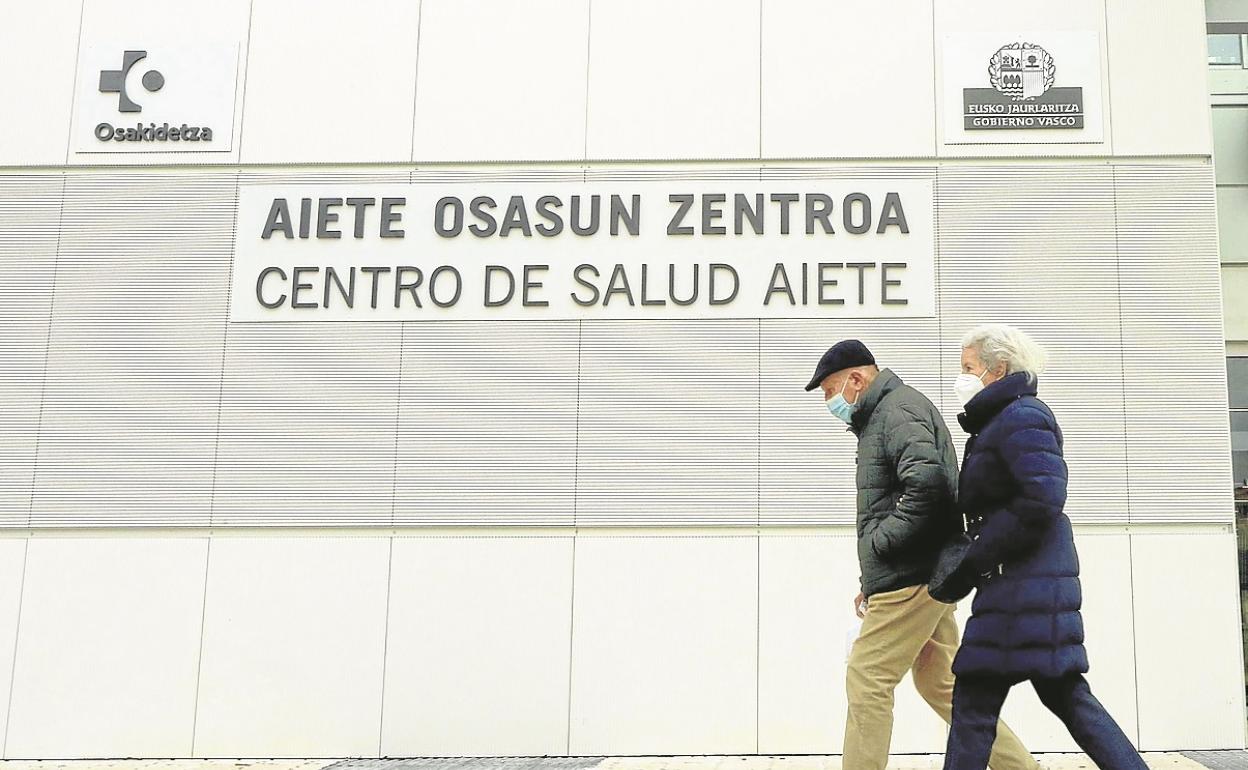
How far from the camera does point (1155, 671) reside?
6223 millimetres

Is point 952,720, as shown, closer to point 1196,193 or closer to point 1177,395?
point 1177,395

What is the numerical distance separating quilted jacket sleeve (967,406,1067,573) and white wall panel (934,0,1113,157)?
125 inches

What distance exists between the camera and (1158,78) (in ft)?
22.0

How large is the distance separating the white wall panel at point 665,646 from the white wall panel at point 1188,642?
2.01 m

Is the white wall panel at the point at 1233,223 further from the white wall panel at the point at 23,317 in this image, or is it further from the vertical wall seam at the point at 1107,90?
the white wall panel at the point at 23,317

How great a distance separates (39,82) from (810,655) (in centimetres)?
550

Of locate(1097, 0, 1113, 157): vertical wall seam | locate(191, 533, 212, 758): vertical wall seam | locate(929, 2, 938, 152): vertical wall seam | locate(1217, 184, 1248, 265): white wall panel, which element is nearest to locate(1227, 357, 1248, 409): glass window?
locate(1217, 184, 1248, 265): white wall panel

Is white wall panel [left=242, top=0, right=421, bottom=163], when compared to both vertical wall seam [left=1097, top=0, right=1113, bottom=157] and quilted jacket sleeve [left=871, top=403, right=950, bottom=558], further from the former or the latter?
vertical wall seam [left=1097, top=0, right=1113, bottom=157]

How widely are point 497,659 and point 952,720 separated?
2946 millimetres

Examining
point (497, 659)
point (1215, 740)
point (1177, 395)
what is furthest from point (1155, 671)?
point (497, 659)

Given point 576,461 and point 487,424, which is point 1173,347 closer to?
point 576,461

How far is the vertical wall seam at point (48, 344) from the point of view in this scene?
6.73 meters

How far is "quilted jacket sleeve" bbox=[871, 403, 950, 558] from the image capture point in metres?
4.27

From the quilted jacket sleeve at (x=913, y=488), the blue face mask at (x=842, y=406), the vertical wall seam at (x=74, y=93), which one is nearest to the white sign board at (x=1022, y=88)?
the blue face mask at (x=842, y=406)
